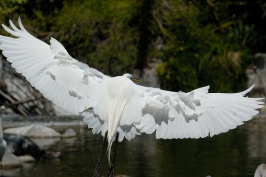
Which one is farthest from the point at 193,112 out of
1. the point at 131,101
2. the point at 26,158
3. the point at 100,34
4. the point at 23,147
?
the point at 100,34

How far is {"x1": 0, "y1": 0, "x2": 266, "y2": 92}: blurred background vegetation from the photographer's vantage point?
21.2m

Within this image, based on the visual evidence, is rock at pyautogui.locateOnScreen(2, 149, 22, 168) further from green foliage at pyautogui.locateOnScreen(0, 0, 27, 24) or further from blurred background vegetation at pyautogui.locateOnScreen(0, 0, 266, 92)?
blurred background vegetation at pyautogui.locateOnScreen(0, 0, 266, 92)

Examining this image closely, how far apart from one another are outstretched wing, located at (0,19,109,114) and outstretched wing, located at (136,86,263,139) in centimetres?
59

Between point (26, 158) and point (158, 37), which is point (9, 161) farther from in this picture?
point (158, 37)

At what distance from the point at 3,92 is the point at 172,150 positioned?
18.0ft

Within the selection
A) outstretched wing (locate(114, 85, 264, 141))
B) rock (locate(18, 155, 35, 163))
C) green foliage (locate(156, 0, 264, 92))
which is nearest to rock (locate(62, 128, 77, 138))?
rock (locate(18, 155, 35, 163))

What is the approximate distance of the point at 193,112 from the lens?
817cm

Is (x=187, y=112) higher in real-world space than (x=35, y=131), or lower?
lower

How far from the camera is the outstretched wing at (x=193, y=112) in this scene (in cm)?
820

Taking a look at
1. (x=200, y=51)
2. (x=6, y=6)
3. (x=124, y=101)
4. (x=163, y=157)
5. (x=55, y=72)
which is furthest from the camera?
(x=200, y=51)

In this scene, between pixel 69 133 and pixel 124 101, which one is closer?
pixel 124 101

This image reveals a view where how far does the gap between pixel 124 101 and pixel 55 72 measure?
821mm

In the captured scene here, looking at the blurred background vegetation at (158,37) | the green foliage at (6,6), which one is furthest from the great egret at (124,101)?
the blurred background vegetation at (158,37)

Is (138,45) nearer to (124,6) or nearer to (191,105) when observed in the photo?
(124,6)
